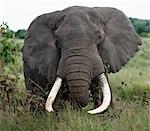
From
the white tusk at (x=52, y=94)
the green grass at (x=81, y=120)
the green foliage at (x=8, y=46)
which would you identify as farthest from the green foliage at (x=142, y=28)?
the white tusk at (x=52, y=94)

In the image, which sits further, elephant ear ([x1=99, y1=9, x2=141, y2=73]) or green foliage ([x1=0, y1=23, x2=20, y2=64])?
green foliage ([x1=0, y1=23, x2=20, y2=64])

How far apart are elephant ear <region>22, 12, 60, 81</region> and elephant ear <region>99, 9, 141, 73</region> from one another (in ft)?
2.08

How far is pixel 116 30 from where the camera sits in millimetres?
7773

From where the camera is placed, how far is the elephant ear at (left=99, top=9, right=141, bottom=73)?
7230 millimetres

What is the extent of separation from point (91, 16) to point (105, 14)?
63 cm

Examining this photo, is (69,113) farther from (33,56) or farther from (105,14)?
(105,14)

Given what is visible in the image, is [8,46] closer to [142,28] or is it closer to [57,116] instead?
[57,116]

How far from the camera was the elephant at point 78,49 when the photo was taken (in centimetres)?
632

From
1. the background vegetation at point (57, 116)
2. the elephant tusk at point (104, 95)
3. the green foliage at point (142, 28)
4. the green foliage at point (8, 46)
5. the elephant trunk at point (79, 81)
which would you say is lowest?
the green foliage at point (142, 28)

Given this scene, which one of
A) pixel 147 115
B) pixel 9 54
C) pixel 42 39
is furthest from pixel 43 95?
pixel 9 54

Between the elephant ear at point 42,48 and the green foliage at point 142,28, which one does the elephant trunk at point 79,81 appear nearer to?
the elephant ear at point 42,48

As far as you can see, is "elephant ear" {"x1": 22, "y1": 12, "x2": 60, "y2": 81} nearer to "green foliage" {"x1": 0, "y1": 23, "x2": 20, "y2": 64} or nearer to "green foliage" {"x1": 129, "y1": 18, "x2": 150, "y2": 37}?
"green foliage" {"x1": 0, "y1": 23, "x2": 20, "y2": 64}

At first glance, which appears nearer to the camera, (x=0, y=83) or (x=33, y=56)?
(x=0, y=83)

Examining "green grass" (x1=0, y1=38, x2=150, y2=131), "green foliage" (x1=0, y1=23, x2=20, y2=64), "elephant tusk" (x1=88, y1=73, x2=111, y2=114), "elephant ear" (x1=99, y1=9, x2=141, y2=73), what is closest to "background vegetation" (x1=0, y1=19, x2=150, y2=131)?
"green grass" (x1=0, y1=38, x2=150, y2=131)
